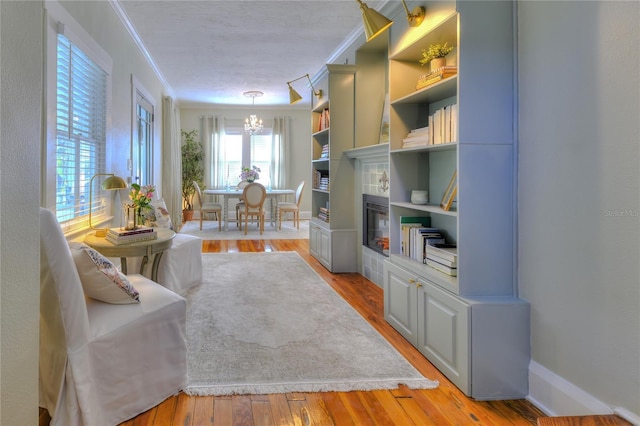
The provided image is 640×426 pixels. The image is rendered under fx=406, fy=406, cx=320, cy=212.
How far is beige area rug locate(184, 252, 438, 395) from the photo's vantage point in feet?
6.95

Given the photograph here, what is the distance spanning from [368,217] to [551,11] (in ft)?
8.97

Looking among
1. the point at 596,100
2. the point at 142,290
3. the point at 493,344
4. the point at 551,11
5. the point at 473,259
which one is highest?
the point at 551,11

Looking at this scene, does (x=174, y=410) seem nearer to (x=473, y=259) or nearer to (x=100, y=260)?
(x=100, y=260)

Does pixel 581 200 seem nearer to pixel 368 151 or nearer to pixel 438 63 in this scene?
pixel 438 63

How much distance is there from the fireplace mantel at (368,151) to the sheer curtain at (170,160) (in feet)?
13.4

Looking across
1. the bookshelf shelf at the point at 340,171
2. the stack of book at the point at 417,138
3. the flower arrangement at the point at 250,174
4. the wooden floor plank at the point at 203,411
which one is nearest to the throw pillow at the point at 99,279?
the wooden floor plank at the point at 203,411

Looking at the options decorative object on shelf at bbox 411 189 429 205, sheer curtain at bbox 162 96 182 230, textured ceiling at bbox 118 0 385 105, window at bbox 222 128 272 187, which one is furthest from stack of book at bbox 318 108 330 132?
window at bbox 222 128 272 187

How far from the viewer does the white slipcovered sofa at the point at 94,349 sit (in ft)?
5.35

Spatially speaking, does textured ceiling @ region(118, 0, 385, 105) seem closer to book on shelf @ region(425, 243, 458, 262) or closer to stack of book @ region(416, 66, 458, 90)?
stack of book @ region(416, 66, 458, 90)

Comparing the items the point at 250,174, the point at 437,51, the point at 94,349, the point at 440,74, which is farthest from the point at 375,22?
the point at 250,174

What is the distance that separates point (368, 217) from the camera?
14.3 feet

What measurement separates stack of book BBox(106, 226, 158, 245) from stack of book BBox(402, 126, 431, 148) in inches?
76.0

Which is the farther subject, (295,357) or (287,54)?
(287,54)

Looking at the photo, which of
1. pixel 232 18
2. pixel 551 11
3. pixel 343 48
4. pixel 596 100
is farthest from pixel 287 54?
pixel 596 100
